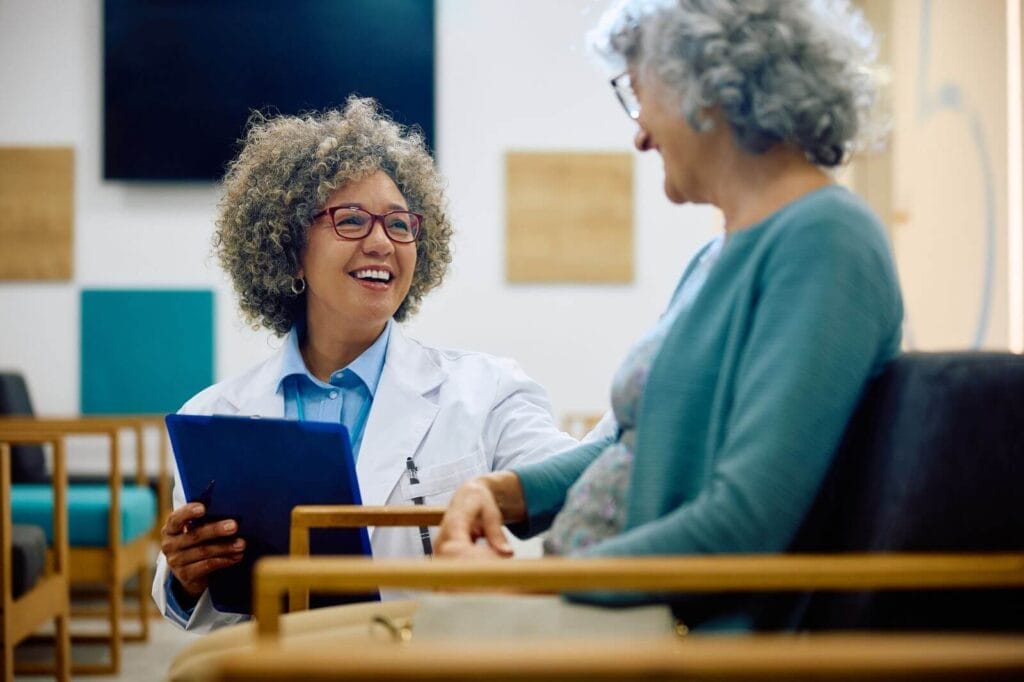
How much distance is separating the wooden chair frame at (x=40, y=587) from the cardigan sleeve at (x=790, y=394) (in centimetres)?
224

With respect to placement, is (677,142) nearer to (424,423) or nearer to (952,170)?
(424,423)

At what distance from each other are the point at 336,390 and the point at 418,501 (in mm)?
297

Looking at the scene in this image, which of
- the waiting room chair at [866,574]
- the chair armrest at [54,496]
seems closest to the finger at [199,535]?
the waiting room chair at [866,574]

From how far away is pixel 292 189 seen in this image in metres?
2.16

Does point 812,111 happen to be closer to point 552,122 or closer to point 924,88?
point 924,88

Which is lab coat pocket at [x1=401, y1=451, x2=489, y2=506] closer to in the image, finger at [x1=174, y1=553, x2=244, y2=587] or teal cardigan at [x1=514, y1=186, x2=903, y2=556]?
finger at [x1=174, y1=553, x2=244, y2=587]

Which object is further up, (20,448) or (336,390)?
(336,390)

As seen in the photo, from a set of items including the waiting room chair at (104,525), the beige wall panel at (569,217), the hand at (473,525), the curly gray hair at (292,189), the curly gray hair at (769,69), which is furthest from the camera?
the beige wall panel at (569,217)

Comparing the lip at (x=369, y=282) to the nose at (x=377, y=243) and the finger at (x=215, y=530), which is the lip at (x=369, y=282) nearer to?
the nose at (x=377, y=243)

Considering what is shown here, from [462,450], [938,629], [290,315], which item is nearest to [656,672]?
[938,629]

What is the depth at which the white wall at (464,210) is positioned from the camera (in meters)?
5.04

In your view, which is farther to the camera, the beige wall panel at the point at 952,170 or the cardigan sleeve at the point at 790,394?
the beige wall panel at the point at 952,170

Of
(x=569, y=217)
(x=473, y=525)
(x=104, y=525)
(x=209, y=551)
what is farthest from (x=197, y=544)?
(x=569, y=217)

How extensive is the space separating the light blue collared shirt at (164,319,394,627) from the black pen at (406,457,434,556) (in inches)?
5.7
